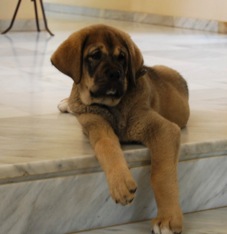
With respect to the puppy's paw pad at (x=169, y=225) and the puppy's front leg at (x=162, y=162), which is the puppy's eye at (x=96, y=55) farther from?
the puppy's paw pad at (x=169, y=225)

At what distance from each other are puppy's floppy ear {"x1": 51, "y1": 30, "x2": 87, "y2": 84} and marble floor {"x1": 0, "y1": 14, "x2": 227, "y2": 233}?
226mm

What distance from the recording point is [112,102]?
202 centimetres

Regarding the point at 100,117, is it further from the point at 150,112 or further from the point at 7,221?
the point at 7,221

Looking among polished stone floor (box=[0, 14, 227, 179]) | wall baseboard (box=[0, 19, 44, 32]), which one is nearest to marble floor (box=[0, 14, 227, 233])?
polished stone floor (box=[0, 14, 227, 179])

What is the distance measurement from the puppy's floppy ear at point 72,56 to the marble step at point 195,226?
1.50 feet

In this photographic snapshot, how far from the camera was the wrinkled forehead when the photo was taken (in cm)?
196

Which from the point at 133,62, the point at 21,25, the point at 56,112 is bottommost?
the point at 21,25

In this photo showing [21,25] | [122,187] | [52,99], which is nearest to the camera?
[122,187]

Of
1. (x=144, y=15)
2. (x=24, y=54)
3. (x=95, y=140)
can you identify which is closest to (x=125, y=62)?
(x=95, y=140)

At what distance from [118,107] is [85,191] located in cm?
28

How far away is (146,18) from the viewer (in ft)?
25.7

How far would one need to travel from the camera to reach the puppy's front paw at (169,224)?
1800mm

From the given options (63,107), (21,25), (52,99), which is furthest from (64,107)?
(21,25)

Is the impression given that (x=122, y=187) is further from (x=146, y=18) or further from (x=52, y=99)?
(x=146, y=18)
